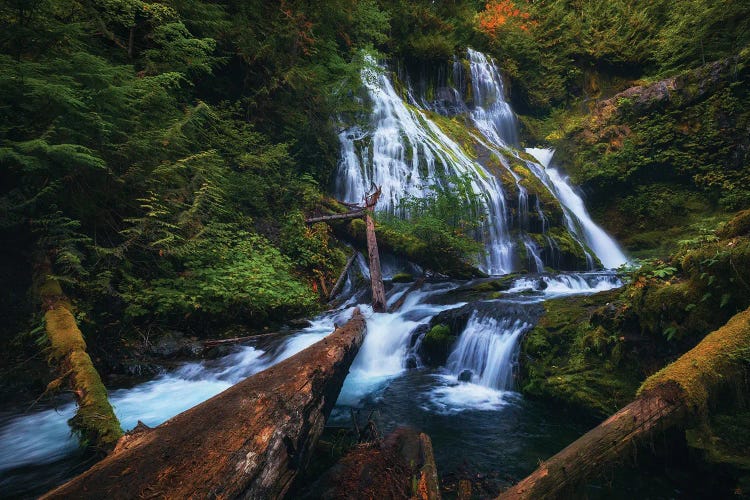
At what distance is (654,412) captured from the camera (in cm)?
219

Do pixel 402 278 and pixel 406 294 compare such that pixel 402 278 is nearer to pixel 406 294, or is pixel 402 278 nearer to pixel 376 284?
pixel 406 294

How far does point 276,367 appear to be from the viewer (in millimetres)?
2822

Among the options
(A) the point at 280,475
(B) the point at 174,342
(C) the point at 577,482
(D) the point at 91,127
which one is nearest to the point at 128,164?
(D) the point at 91,127

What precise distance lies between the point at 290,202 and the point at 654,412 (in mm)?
9242

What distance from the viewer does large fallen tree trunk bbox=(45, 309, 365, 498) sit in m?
1.52

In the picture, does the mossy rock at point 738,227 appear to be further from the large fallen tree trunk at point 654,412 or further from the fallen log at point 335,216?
the fallen log at point 335,216

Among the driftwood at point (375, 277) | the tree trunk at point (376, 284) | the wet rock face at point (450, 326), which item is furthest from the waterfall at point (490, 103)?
the wet rock face at point (450, 326)

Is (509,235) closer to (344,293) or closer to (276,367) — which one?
(344,293)

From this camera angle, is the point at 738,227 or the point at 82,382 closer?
the point at 82,382

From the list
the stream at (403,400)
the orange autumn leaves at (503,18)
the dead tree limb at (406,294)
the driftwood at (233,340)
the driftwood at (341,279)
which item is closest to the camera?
the stream at (403,400)

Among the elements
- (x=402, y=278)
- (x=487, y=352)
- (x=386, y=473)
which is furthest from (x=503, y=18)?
(x=386, y=473)

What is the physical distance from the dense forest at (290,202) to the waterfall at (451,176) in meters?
0.32

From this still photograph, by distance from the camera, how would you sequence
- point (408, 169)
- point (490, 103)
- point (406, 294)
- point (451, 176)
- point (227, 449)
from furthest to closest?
point (490, 103) < point (408, 169) < point (451, 176) < point (406, 294) < point (227, 449)

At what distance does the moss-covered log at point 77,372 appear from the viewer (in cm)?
256
